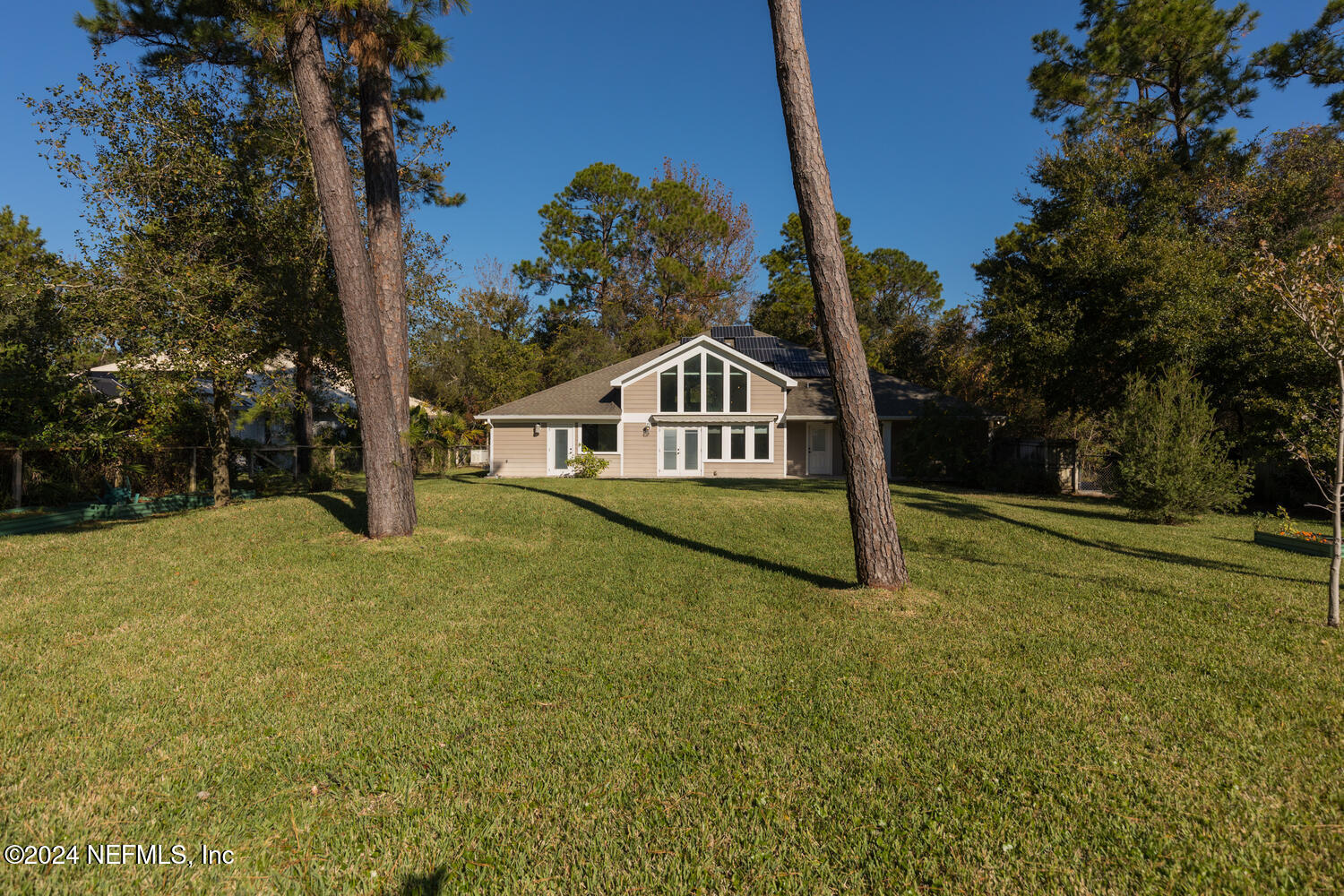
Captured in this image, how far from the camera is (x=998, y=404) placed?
28.7 meters

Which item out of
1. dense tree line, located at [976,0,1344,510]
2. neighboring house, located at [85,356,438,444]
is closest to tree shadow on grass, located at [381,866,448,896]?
neighboring house, located at [85,356,438,444]

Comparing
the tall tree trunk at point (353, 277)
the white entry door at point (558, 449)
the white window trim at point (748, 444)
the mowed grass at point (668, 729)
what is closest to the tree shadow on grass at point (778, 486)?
the white window trim at point (748, 444)

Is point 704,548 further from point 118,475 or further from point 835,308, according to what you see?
point 118,475

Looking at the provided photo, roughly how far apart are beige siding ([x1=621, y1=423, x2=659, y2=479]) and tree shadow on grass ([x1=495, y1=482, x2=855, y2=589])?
34.6ft

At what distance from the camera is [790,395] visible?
84.4ft

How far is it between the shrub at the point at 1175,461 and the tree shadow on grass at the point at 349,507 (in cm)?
1508

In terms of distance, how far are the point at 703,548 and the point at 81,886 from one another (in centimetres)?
745

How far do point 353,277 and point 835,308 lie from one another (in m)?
6.78

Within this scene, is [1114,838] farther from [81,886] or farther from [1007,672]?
[81,886]

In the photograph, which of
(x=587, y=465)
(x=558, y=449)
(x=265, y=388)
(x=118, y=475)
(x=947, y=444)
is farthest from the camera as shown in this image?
(x=558, y=449)

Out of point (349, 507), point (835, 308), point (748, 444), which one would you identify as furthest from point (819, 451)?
point (835, 308)

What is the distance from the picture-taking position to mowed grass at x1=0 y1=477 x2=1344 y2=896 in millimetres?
2531

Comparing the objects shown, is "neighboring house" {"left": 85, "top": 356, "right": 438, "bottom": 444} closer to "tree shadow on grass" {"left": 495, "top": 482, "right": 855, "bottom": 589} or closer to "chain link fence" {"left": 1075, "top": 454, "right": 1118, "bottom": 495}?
"tree shadow on grass" {"left": 495, "top": 482, "right": 855, "bottom": 589}

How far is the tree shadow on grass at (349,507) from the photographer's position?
10281 millimetres
